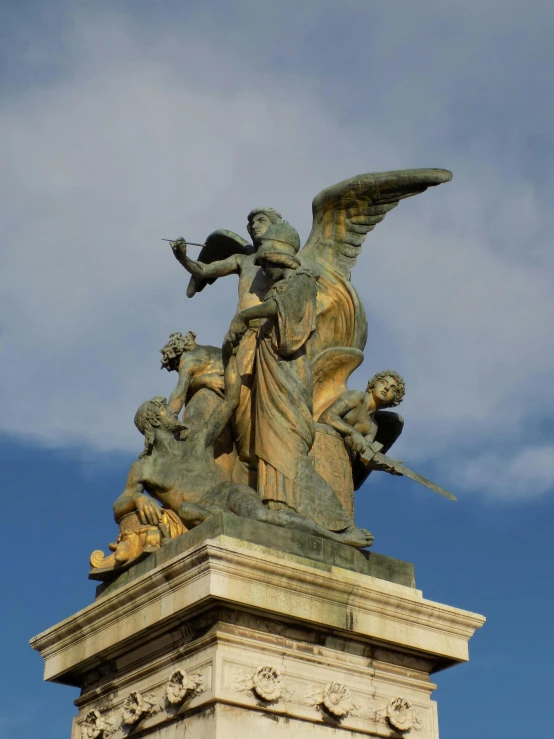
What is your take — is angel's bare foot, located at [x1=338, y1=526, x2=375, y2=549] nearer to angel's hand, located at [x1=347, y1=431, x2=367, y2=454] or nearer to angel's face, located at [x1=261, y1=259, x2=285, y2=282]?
angel's hand, located at [x1=347, y1=431, x2=367, y2=454]

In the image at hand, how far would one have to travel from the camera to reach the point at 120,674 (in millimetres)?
10867

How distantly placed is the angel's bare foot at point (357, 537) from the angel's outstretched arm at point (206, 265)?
3456mm

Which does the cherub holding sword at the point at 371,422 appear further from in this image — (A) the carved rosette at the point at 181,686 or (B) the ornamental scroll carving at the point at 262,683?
(A) the carved rosette at the point at 181,686

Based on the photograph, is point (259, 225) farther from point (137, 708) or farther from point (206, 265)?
point (137, 708)

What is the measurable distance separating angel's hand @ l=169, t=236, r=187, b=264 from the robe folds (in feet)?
6.32

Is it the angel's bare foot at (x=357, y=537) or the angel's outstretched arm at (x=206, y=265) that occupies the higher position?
the angel's outstretched arm at (x=206, y=265)

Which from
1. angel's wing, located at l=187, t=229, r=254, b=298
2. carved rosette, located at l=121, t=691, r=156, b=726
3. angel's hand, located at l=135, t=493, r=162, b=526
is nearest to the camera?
carved rosette, located at l=121, t=691, r=156, b=726

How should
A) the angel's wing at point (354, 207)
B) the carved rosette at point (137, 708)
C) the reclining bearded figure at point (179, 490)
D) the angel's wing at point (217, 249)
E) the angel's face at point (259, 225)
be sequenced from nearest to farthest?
the carved rosette at point (137, 708), the reclining bearded figure at point (179, 490), the angel's face at point (259, 225), the angel's wing at point (354, 207), the angel's wing at point (217, 249)

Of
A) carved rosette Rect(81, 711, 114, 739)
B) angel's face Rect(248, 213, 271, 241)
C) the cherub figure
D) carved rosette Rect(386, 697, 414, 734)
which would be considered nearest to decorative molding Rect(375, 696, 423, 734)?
carved rosette Rect(386, 697, 414, 734)

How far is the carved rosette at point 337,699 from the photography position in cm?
1012

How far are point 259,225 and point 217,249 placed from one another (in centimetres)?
109

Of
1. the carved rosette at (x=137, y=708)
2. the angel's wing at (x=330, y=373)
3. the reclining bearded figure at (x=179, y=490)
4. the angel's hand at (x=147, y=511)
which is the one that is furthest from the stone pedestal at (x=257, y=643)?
the angel's wing at (x=330, y=373)

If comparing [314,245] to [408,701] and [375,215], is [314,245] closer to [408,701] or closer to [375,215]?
[375,215]

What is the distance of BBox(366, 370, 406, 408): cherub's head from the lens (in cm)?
Result: 1277
